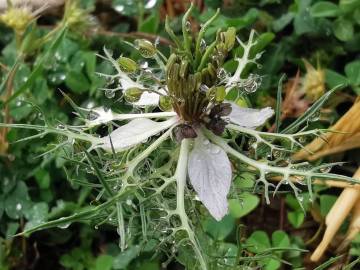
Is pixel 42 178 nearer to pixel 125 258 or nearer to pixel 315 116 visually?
pixel 125 258

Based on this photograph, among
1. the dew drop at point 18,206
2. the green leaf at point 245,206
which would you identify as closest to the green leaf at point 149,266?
the green leaf at point 245,206

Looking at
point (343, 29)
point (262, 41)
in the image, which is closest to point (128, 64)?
point (262, 41)

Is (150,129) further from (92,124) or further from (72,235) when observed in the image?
(72,235)

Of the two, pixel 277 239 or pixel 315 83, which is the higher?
pixel 315 83

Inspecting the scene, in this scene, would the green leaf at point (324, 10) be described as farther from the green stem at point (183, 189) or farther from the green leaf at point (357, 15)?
the green stem at point (183, 189)

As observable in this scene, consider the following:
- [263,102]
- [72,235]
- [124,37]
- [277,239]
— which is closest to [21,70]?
[124,37]
